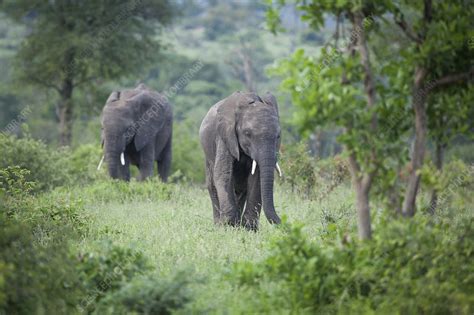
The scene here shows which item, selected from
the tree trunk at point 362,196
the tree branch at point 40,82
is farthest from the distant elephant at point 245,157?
the tree branch at point 40,82

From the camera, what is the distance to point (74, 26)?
2744cm

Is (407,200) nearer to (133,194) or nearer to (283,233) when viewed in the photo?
(283,233)

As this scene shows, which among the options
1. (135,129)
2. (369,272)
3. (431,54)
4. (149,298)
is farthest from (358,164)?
(135,129)

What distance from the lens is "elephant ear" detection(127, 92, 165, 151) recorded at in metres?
17.1

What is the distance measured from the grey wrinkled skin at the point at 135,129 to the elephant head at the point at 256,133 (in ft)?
16.7

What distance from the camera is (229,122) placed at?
11383 millimetres

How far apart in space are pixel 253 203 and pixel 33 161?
7115 mm

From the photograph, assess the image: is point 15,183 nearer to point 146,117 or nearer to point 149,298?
point 149,298

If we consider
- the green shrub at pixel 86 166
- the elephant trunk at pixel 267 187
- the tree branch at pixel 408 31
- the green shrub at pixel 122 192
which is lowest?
the green shrub at pixel 86 166

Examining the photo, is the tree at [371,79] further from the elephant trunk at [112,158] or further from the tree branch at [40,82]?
the tree branch at [40,82]

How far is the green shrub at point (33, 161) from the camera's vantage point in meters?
16.3

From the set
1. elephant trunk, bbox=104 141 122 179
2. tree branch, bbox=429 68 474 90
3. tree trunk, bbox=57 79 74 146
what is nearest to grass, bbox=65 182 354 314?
elephant trunk, bbox=104 141 122 179

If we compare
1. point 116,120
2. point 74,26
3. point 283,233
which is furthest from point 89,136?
point 283,233

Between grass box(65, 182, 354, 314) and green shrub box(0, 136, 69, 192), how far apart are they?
4.18 feet
